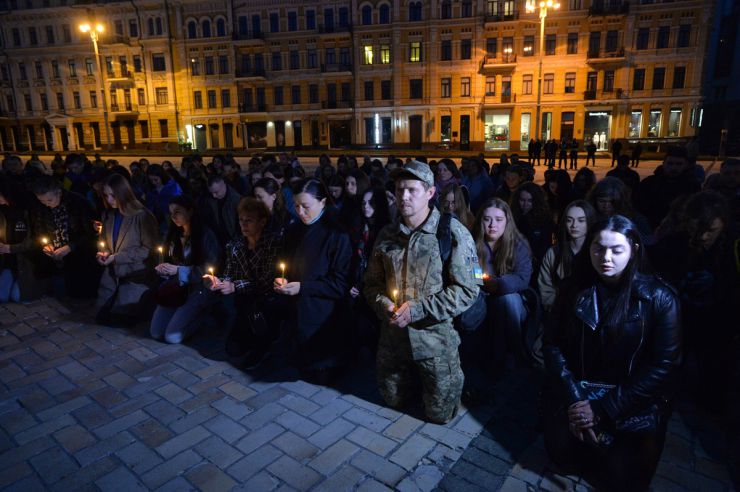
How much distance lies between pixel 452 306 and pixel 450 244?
454 millimetres

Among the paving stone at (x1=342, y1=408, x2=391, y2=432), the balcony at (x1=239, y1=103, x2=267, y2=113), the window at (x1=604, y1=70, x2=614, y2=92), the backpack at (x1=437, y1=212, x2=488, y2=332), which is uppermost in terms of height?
the window at (x1=604, y1=70, x2=614, y2=92)

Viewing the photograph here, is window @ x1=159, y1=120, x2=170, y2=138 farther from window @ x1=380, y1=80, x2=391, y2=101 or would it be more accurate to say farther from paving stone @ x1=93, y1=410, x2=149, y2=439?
paving stone @ x1=93, y1=410, x2=149, y2=439

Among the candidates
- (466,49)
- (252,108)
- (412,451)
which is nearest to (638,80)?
(466,49)

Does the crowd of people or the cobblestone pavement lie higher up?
the crowd of people

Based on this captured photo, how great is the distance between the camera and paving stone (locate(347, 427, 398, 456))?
11.1ft

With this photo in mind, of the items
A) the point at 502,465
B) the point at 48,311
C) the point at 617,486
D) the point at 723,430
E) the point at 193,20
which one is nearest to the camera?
the point at 617,486

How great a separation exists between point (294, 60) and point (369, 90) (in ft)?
25.0

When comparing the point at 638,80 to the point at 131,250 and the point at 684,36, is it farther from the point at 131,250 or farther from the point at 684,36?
the point at 131,250

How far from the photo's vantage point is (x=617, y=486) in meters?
2.85

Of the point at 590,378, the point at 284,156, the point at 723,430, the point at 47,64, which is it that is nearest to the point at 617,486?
the point at 590,378

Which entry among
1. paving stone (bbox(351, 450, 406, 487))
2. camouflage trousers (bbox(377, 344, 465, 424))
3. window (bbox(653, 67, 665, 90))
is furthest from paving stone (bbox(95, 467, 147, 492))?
window (bbox(653, 67, 665, 90))

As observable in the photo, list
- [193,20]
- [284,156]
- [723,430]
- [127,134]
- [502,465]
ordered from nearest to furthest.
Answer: [502,465], [723,430], [284,156], [193,20], [127,134]

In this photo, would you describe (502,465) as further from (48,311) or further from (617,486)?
(48,311)

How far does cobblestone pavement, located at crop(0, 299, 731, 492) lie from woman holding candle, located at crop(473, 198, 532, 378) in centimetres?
37
